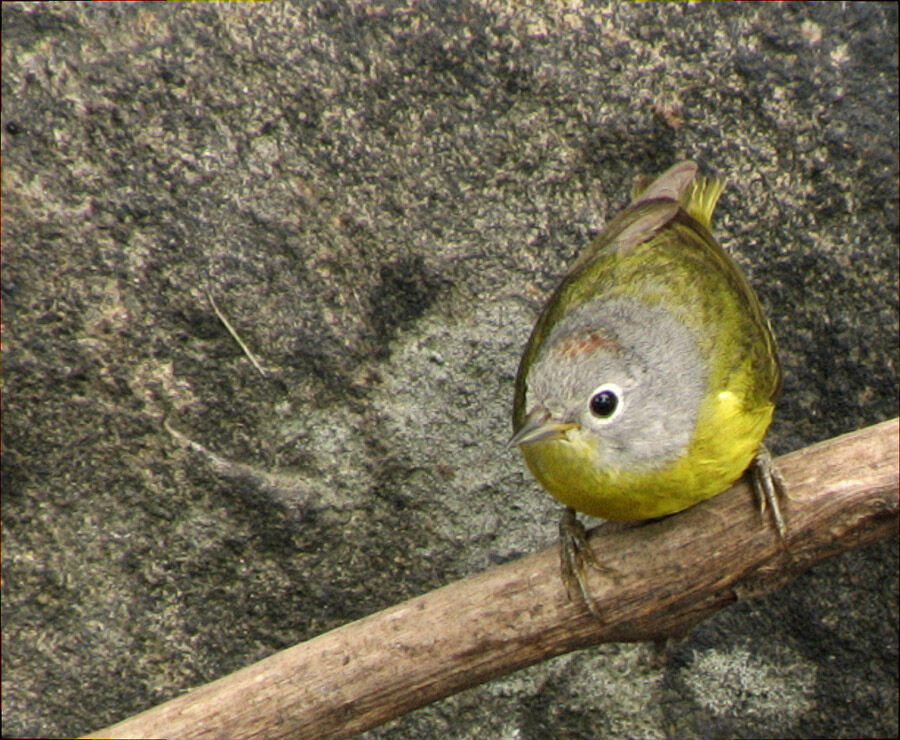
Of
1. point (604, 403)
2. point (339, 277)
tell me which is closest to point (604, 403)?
point (604, 403)

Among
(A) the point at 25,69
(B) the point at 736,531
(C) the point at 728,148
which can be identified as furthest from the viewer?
(C) the point at 728,148

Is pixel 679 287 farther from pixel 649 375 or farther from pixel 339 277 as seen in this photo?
pixel 339 277

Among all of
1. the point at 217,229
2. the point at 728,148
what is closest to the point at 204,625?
the point at 217,229

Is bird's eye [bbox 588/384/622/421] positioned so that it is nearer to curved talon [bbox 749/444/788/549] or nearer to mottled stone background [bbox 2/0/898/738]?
curved talon [bbox 749/444/788/549]

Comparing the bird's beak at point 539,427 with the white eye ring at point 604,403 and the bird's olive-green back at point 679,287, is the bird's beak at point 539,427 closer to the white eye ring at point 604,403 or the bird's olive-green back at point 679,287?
the white eye ring at point 604,403

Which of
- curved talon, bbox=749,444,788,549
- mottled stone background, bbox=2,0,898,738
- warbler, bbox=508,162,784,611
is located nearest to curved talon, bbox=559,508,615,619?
warbler, bbox=508,162,784,611

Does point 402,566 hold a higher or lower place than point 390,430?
lower

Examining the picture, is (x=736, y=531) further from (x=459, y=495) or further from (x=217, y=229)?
(x=217, y=229)
